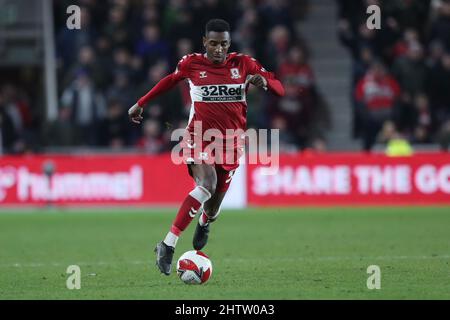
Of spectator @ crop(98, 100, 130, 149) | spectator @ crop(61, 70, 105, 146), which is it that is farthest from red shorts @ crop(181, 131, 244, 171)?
spectator @ crop(98, 100, 130, 149)

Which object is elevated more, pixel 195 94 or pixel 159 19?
pixel 159 19

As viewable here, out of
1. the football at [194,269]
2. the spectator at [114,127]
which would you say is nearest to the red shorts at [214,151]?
the football at [194,269]

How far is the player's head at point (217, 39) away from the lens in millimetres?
10445

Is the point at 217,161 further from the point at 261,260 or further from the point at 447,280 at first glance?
the point at 447,280

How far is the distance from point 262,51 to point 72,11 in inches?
160

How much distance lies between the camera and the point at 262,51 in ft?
74.6

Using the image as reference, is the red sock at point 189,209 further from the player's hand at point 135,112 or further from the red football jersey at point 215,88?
the player's hand at point 135,112

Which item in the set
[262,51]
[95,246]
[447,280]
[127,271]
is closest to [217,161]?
[127,271]

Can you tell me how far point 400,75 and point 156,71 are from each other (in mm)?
5038

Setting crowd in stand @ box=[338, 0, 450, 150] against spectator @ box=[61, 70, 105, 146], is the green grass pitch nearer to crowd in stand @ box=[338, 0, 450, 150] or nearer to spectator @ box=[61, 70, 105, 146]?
spectator @ box=[61, 70, 105, 146]

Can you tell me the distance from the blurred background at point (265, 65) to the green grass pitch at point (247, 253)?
88.5 inches

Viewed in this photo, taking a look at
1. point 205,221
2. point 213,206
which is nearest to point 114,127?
point 205,221

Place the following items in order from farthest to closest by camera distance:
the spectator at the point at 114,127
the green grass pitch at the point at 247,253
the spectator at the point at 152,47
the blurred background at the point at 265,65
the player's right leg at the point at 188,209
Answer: the spectator at the point at 152,47, the spectator at the point at 114,127, the blurred background at the point at 265,65, the player's right leg at the point at 188,209, the green grass pitch at the point at 247,253

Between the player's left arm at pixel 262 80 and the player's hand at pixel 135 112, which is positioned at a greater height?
the player's left arm at pixel 262 80
